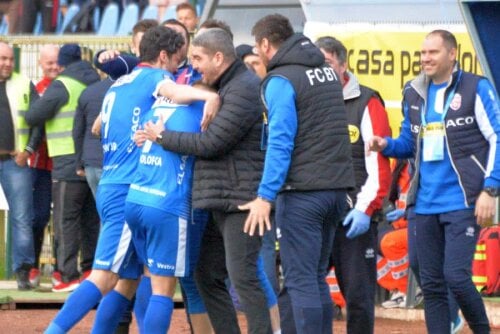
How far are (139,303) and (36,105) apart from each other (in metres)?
4.47

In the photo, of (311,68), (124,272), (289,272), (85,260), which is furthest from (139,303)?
(85,260)

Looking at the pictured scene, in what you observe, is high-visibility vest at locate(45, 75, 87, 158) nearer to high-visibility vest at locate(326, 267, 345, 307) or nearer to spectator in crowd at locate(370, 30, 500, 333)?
high-visibility vest at locate(326, 267, 345, 307)

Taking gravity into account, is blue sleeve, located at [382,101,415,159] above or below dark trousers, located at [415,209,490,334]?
above

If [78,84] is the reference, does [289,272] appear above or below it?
below

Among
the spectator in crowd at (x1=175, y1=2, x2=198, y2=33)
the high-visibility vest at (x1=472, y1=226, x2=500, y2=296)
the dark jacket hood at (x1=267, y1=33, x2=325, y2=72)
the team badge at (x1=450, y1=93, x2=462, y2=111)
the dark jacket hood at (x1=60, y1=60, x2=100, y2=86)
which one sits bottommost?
the high-visibility vest at (x1=472, y1=226, x2=500, y2=296)

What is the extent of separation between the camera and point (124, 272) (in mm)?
8820

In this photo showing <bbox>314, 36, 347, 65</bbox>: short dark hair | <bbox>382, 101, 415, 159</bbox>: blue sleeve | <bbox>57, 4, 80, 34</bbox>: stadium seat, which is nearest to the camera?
<bbox>382, 101, 415, 159</bbox>: blue sleeve

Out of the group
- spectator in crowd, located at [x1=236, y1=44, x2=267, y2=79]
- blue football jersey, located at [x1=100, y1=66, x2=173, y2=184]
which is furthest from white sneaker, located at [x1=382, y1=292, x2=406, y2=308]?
blue football jersey, located at [x1=100, y1=66, x2=173, y2=184]

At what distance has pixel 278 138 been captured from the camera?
26.3 ft

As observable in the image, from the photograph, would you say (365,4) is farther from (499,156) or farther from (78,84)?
(499,156)

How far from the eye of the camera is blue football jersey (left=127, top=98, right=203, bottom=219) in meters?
8.29

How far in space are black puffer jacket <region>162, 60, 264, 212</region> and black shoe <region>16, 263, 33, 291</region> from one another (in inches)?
211

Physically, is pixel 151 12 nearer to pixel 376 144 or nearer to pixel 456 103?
pixel 376 144

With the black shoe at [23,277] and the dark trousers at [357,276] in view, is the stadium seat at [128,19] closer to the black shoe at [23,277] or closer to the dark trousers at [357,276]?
the black shoe at [23,277]
